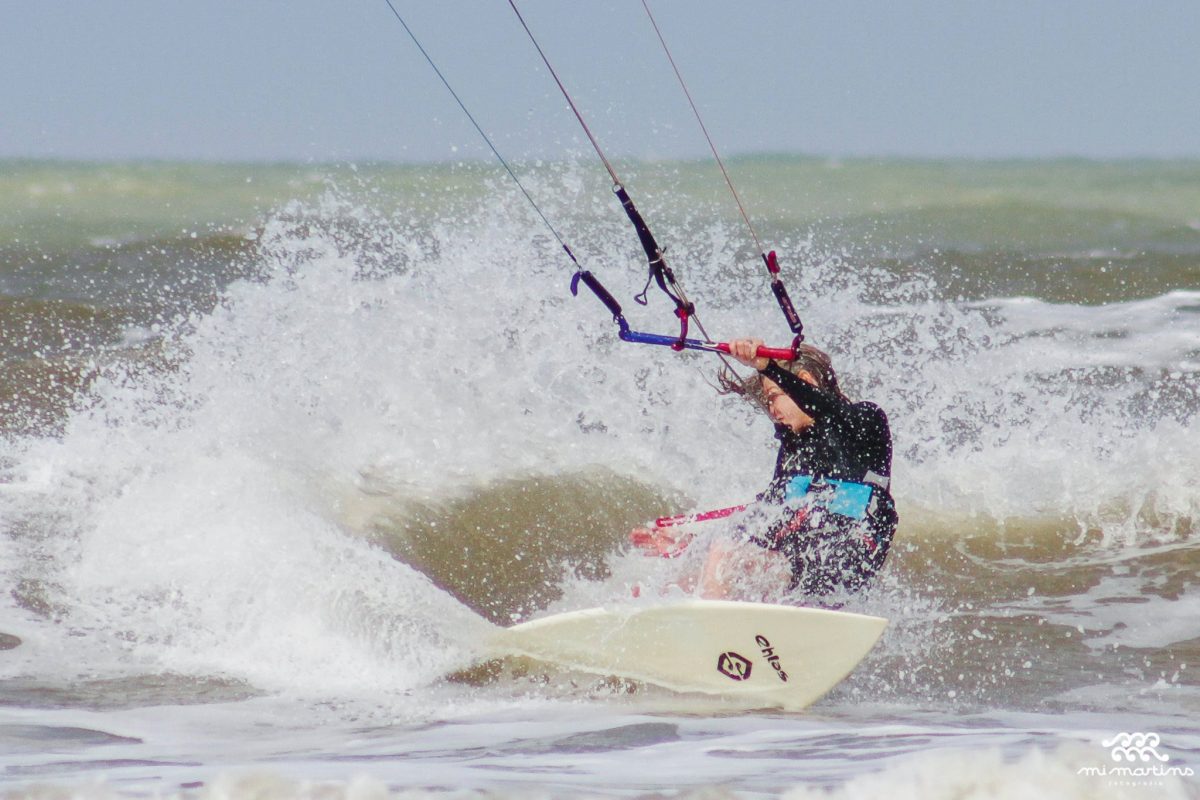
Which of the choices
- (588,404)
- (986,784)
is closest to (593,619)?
(986,784)

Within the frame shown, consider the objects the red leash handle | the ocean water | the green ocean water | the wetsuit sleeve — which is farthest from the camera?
the green ocean water

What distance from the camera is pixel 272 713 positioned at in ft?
13.5

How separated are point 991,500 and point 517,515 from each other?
Result: 2600 mm

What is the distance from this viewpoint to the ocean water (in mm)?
3635

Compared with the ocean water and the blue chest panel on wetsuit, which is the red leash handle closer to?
the blue chest panel on wetsuit

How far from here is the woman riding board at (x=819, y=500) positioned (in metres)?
4.60

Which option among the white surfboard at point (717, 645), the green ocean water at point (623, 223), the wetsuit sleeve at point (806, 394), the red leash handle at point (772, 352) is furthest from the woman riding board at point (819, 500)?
the green ocean water at point (623, 223)

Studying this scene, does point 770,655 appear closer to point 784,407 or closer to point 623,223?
point 784,407

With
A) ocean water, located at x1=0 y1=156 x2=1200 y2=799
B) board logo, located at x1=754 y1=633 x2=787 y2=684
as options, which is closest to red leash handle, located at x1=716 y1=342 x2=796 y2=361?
ocean water, located at x1=0 y1=156 x2=1200 y2=799

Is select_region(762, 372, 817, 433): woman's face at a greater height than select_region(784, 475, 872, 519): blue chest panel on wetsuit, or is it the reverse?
select_region(762, 372, 817, 433): woman's face

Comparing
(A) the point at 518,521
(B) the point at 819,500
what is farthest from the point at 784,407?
(A) the point at 518,521

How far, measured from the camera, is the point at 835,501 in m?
4.61

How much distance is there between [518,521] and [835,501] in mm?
2166

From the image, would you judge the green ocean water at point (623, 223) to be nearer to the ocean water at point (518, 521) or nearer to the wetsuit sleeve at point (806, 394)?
the ocean water at point (518, 521)
